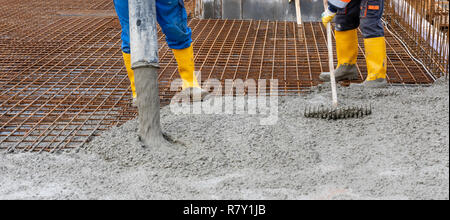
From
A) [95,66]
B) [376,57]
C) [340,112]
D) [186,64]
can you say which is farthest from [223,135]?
[95,66]

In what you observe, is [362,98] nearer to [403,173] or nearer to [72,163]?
[403,173]

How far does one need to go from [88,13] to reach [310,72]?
3.80m

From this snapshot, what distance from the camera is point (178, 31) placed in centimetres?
336

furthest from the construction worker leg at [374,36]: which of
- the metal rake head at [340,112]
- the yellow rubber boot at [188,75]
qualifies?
the yellow rubber boot at [188,75]

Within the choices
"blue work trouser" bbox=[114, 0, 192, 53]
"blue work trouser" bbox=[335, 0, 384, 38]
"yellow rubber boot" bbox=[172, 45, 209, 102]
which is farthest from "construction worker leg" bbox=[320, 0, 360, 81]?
"blue work trouser" bbox=[114, 0, 192, 53]

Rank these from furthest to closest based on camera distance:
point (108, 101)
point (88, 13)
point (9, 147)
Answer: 1. point (88, 13)
2. point (108, 101)
3. point (9, 147)

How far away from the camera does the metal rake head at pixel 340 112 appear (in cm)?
310

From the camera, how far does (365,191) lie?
215 cm

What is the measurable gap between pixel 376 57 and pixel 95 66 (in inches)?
95.4

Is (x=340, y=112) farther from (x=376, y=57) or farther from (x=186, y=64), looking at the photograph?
(x=186, y=64)

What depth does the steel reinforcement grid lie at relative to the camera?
11.1ft

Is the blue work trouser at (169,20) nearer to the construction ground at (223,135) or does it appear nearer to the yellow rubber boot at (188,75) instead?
the yellow rubber boot at (188,75)

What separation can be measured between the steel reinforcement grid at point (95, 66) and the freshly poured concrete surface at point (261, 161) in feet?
1.26
